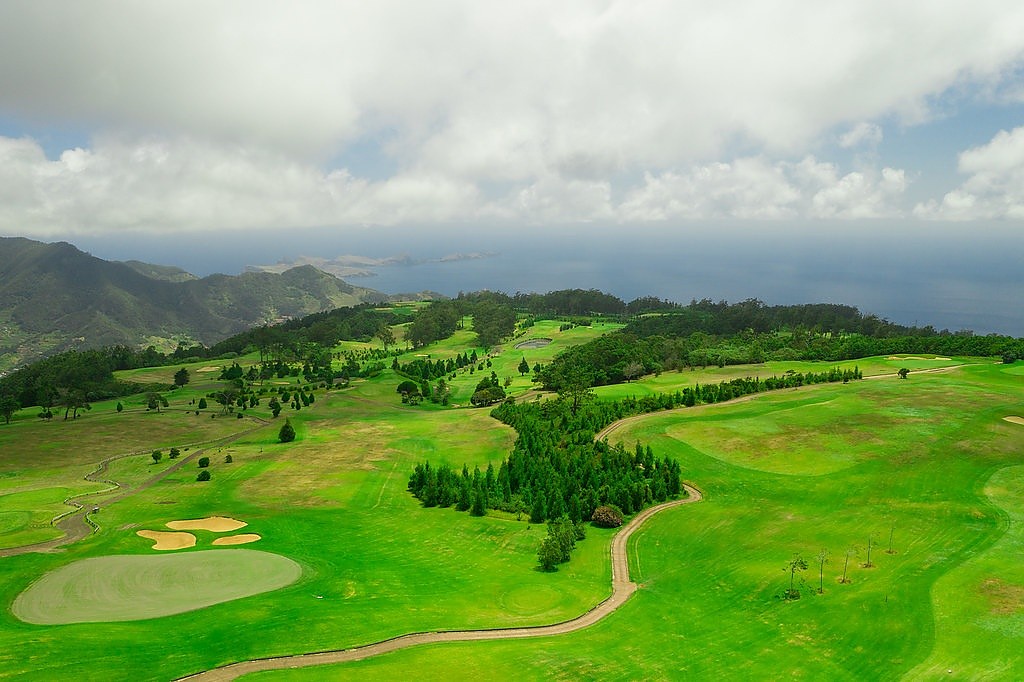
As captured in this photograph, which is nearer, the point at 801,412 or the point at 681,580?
the point at 681,580

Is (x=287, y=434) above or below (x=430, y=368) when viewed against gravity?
below

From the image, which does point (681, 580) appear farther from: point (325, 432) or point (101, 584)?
point (325, 432)

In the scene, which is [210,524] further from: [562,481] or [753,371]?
[753,371]

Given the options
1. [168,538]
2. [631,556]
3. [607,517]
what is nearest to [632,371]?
[607,517]

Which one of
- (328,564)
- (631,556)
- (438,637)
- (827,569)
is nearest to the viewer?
(438,637)

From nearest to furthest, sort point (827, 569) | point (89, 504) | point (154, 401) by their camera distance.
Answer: point (827, 569) → point (89, 504) → point (154, 401)

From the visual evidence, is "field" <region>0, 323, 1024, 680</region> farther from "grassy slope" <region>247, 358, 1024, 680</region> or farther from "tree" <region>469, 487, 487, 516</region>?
"tree" <region>469, 487, 487, 516</region>

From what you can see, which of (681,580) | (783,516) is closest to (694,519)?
(783,516)

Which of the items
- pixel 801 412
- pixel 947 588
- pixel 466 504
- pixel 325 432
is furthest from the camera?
pixel 325 432
